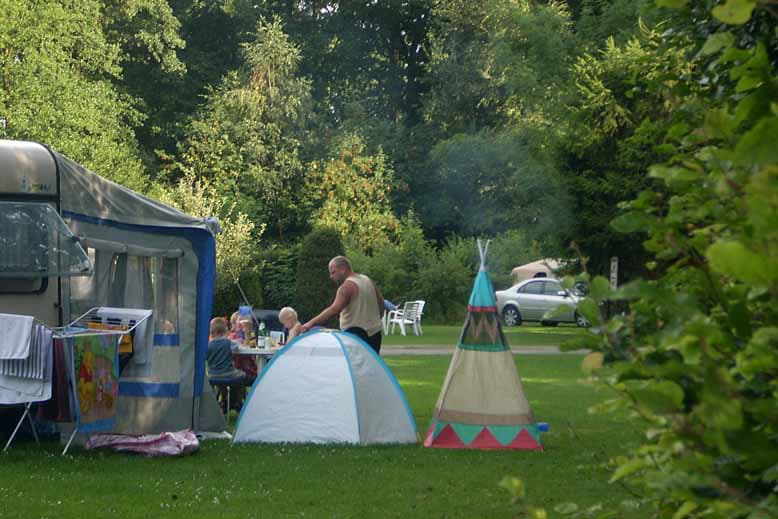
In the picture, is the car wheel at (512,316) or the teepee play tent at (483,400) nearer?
the teepee play tent at (483,400)

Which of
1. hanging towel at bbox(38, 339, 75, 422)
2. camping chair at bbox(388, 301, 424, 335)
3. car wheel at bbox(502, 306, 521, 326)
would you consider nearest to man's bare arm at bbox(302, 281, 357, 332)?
hanging towel at bbox(38, 339, 75, 422)

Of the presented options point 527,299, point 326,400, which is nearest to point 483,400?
point 326,400

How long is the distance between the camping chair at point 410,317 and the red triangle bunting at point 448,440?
20.1 meters

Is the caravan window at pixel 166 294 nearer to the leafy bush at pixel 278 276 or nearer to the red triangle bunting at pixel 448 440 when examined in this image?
the red triangle bunting at pixel 448 440

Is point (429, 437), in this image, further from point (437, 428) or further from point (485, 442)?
point (485, 442)

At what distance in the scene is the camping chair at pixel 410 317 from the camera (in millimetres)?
31594

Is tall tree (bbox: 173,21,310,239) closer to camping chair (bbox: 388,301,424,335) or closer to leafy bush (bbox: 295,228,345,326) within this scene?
camping chair (bbox: 388,301,424,335)

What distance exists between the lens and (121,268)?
11.6 meters

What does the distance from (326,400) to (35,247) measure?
296 centimetres

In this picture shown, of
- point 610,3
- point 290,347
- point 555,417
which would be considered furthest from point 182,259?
point 610,3

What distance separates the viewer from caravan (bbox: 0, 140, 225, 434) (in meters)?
10.5

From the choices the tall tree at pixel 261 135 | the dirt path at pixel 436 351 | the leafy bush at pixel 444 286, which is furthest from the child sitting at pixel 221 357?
the tall tree at pixel 261 135

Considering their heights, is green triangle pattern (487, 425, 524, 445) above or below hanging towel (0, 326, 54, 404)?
below

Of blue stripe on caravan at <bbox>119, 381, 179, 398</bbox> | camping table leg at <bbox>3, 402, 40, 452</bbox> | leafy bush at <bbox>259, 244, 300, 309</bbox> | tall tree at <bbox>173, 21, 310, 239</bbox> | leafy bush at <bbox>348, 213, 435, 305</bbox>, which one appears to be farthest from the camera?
tall tree at <bbox>173, 21, 310, 239</bbox>
